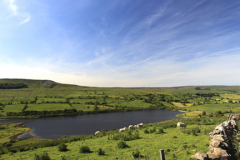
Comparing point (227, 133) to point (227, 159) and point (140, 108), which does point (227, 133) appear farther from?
point (140, 108)

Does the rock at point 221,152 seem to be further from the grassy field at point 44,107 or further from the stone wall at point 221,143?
the grassy field at point 44,107

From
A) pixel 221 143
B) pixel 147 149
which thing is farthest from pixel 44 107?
pixel 221 143

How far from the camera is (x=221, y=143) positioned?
10492mm

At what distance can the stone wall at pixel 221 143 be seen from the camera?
947 cm

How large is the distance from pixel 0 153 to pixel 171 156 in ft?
81.6

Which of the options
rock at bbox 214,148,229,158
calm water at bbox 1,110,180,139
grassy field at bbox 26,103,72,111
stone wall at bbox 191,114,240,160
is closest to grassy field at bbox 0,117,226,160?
stone wall at bbox 191,114,240,160

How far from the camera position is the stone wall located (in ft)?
31.1

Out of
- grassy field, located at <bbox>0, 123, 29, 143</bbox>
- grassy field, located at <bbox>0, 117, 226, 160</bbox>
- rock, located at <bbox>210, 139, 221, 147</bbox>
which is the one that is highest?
rock, located at <bbox>210, 139, 221, 147</bbox>

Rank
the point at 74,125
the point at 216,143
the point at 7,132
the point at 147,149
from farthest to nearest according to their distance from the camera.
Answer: the point at 74,125 → the point at 7,132 → the point at 147,149 → the point at 216,143

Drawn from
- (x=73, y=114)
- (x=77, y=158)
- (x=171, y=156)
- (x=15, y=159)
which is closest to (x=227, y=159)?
(x=171, y=156)

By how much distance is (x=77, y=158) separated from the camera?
→ 13.5 meters

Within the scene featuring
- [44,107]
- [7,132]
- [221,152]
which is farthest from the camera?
[44,107]

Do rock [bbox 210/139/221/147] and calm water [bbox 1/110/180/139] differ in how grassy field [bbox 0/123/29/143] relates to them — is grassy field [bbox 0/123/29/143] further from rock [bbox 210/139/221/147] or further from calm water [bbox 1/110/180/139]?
rock [bbox 210/139/221/147]

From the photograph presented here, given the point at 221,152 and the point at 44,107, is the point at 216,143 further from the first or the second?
the point at 44,107
